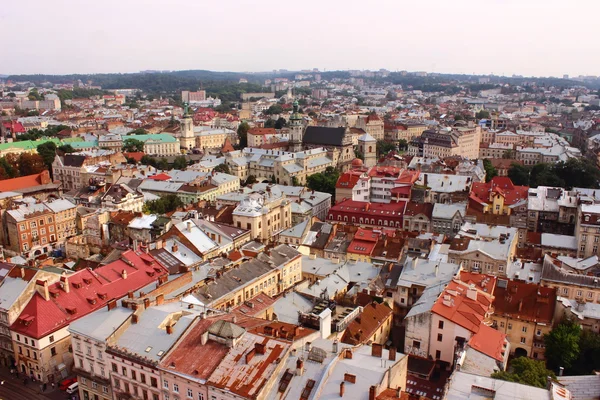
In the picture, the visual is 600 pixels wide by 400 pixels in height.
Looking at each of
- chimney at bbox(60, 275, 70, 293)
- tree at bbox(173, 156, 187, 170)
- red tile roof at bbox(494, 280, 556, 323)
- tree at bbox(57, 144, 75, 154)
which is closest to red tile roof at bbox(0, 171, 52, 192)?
tree at bbox(57, 144, 75, 154)

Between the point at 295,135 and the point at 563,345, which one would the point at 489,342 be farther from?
the point at 295,135

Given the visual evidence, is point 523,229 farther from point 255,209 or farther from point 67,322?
point 67,322

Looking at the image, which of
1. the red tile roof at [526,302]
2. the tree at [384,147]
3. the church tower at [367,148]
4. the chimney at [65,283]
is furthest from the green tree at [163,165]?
the red tile roof at [526,302]

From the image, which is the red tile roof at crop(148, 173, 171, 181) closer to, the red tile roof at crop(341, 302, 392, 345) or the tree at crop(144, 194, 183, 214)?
the tree at crop(144, 194, 183, 214)

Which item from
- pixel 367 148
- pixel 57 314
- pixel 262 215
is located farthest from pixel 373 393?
pixel 367 148

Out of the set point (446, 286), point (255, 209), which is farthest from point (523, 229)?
point (255, 209)
